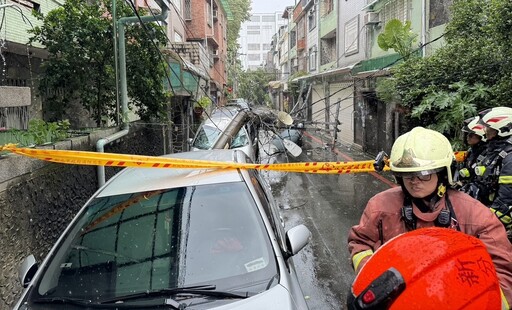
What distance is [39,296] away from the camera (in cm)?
248

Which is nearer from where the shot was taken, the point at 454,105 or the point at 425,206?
the point at 425,206

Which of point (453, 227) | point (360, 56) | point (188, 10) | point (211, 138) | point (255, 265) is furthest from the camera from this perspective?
point (188, 10)

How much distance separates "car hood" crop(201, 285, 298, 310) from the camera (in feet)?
7.18

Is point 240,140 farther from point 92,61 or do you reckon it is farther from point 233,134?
point 92,61

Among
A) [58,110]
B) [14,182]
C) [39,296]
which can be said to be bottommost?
[39,296]

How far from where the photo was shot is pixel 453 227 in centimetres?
196

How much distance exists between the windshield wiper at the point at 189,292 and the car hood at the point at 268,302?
6 cm

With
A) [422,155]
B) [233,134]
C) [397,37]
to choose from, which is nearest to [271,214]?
[422,155]

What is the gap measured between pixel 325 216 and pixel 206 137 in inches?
164

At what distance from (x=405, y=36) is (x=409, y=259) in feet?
31.5

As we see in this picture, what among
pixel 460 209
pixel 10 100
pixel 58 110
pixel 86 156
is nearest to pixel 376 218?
pixel 460 209

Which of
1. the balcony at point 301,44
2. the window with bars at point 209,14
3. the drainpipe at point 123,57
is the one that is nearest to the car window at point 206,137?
the drainpipe at point 123,57

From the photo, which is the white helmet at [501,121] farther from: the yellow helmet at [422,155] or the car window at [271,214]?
the car window at [271,214]

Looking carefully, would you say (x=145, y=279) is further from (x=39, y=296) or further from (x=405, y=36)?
(x=405, y=36)
